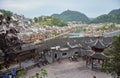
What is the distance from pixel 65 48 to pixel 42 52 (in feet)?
12.1

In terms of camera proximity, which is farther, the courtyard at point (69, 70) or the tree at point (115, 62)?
the courtyard at point (69, 70)

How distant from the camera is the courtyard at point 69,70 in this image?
82.6ft

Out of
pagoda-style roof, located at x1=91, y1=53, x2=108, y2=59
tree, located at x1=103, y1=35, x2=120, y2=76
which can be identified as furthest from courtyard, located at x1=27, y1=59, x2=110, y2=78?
tree, located at x1=103, y1=35, x2=120, y2=76

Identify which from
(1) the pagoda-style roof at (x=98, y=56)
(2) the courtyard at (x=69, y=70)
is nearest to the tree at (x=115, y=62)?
(2) the courtyard at (x=69, y=70)

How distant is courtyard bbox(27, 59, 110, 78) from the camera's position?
82.6 ft

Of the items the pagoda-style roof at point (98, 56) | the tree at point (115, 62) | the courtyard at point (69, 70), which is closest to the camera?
the tree at point (115, 62)

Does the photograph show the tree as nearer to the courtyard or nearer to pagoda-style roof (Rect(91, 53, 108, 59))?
the courtyard

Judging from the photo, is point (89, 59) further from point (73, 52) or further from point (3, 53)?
point (3, 53)

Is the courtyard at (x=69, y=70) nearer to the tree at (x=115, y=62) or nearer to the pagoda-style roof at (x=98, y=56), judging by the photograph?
the pagoda-style roof at (x=98, y=56)

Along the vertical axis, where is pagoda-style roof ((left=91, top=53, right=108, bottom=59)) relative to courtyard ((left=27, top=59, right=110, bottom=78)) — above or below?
above

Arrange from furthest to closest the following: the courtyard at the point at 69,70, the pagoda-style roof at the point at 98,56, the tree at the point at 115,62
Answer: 1. the pagoda-style roof at the point at 98,56
2. the courtyard at the point at 69,70
3. the tree at the point at 115,62

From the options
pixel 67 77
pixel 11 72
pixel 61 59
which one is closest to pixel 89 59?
pixel 61 59

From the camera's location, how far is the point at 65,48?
34.1 meters

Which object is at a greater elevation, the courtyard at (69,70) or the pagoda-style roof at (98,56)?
the pagoda-style roof at (98,56)
